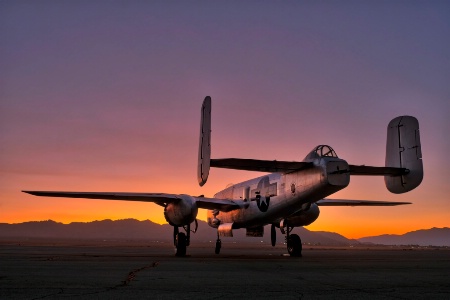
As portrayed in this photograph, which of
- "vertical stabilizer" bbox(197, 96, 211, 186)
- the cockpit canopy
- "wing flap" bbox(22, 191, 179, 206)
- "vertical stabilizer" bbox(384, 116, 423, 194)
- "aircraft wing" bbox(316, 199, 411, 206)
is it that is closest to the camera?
"vertical stabilizer" bbox(384, 116, 423, 194)

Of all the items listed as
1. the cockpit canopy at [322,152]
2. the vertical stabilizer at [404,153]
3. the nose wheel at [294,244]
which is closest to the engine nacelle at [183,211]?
the nose wheel at [294,244]

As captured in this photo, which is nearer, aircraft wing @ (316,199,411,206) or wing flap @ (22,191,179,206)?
wing flap @ (22,191,179,206)

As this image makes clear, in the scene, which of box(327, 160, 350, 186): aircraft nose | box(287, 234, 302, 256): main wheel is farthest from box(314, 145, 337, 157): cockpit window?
box(287, 234, 302, 256): main wheel

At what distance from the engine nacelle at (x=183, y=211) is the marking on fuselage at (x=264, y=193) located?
328 centimetres

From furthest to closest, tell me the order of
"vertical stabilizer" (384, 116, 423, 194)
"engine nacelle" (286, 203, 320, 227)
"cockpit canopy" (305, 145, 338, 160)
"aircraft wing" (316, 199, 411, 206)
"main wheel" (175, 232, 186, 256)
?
"aircraft wing" (316, 199, 411, 206) < "engine nacelle" (286, 203, 320, 227) < "main wheel" (175, 232, 186, 256) < "cockpit canopy" (305, 145, 338, 160) < "vertical stabilizer" (384, 116, 423, 194)

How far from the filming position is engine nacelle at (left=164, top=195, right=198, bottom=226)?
74.0ft

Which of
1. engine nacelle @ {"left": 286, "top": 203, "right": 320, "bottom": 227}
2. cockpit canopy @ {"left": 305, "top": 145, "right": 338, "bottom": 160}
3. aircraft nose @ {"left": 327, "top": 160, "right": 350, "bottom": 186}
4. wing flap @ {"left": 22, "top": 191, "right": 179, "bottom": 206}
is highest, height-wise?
cockpit canopy @ {"left": 305, "top": 145, "right": 338, "bottom": 160}

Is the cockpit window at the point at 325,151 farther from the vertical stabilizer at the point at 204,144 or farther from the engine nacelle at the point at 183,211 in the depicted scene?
the engine nacelle at the point at 183,211

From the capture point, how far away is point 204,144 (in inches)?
787

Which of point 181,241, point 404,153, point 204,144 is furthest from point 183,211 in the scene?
point 404,153

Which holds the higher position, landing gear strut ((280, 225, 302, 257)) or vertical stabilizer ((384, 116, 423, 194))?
vertical stabilizer ((384, 116, 423, 194))

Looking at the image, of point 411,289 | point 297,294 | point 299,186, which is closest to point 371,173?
point 299,186

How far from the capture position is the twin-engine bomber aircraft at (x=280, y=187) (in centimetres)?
1719

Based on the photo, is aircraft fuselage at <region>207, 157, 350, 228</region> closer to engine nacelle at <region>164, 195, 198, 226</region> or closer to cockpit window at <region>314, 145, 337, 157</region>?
cockpit window at <region>314, 145, 337, 157</region>
